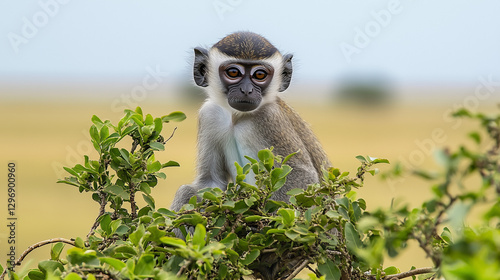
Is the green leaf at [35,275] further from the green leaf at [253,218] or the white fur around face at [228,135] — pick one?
the white fur around face at [228,135]

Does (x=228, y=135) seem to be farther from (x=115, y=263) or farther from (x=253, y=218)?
(x=115, y=263)

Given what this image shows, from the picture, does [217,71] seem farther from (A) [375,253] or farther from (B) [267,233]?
(A) [375,253]

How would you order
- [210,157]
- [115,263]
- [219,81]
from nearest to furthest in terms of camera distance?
1. [115,263]
2. [219,81]
3. [210,157]

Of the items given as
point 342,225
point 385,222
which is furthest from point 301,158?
point 385,222

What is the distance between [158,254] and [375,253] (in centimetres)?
148

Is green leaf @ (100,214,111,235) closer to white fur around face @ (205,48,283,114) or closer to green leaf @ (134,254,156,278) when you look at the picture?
green leaf @ (134,254,156,278)

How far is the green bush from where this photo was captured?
155 centimetres

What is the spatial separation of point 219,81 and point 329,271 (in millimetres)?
2820

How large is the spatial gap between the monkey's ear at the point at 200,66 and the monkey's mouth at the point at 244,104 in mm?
663

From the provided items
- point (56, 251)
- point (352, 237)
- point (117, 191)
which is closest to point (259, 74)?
point (117, 191)

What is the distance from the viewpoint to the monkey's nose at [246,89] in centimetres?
471

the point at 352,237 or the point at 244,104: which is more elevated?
the point at 244,104

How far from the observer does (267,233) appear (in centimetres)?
259

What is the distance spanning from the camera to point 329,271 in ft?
8.32
